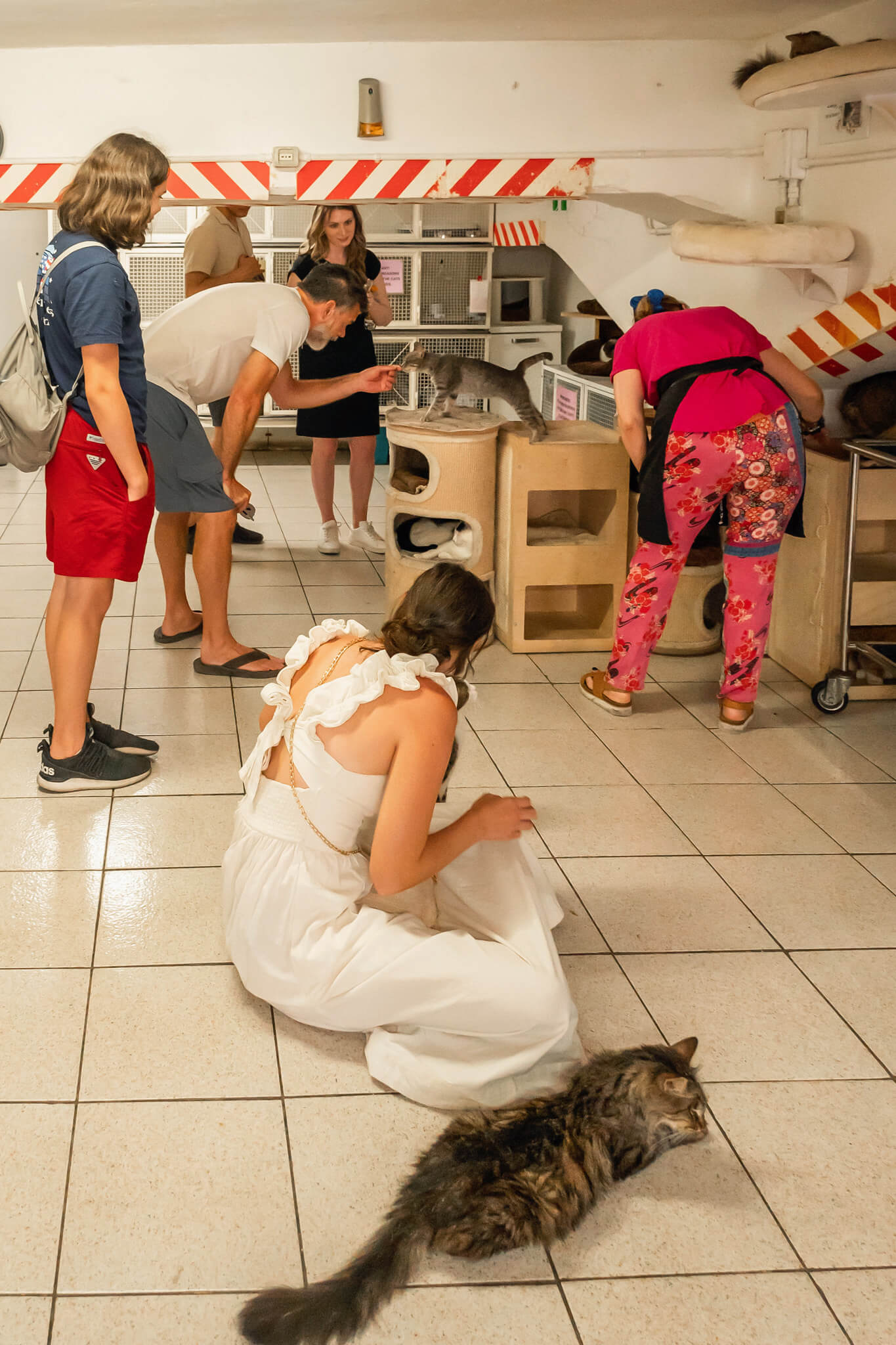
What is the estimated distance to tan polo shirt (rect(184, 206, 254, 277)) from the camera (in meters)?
4.98

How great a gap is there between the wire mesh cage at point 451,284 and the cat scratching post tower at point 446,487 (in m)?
3.67

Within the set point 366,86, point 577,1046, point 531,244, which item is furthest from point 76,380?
point 531,244

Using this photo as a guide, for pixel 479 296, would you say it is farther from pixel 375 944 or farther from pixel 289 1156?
pixel 289 1156

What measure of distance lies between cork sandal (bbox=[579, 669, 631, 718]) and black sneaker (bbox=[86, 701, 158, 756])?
1.31 m

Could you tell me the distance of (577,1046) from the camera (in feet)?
6.56

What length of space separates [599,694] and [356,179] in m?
1.73

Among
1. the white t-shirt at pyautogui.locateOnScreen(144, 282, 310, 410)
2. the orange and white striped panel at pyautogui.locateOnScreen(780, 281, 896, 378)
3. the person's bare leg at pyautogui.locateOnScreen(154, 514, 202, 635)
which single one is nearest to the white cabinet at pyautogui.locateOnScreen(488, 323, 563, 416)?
the orange and white striped panel at pyautogui.locateOnScreen(780, 281, 896, 378)

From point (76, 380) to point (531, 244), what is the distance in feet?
17.3

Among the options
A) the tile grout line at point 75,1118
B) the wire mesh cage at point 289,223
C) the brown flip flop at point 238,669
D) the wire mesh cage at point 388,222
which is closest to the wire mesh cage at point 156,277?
the wire mesh cage at point 289,223

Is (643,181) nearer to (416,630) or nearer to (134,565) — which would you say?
(134,565)

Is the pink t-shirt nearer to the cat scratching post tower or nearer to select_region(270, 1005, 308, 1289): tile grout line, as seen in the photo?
the cat scratching post tower

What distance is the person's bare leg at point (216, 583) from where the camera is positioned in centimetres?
373

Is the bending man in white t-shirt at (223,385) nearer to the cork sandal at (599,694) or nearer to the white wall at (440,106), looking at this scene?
the white wall at (440,106)

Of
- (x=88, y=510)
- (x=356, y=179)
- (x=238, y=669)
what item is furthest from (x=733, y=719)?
(x=356, y=179)
